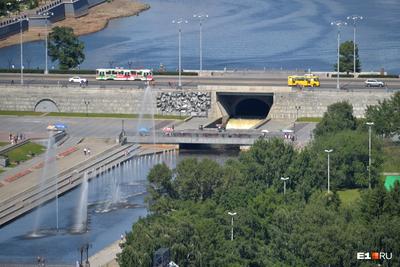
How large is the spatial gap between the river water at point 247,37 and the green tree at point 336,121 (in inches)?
1131

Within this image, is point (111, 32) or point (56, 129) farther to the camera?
point (111, 32)

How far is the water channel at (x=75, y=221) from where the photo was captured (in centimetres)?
5897

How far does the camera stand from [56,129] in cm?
8081

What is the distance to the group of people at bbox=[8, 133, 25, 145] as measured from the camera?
77400 mm

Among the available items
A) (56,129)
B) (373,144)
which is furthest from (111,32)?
(373,144)

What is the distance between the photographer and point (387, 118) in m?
72.4

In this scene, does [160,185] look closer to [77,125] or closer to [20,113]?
[77,125]

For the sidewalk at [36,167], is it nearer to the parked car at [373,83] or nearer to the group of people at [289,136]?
the group of people at [289,136]

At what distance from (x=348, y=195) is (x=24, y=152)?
54.7 ft

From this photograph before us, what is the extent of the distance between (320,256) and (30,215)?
16.3 metres

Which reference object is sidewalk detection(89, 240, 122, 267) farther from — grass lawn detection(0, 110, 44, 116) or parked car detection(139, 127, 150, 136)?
grass lawn detection(0, 110, 44, 116)

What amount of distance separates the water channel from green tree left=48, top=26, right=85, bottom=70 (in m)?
22.0

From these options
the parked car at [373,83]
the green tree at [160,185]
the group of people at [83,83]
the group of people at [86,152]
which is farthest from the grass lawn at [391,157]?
the group of people at [83,83]

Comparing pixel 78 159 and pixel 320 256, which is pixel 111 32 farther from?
pixel 320 256
